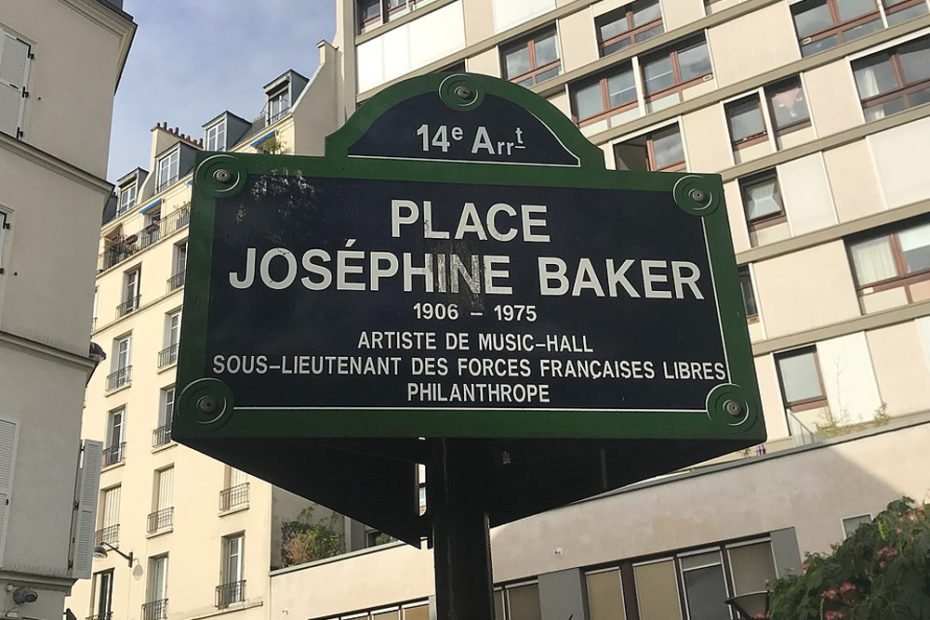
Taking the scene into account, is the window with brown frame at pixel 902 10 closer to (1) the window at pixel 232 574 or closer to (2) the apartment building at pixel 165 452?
(2) the apartment building at pixel 165 452

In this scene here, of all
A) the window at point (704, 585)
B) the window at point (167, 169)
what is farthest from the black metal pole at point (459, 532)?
the window at point (167, 169)

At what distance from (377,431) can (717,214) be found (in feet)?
4.15

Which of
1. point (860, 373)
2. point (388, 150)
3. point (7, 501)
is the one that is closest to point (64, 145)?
point (7, 501)

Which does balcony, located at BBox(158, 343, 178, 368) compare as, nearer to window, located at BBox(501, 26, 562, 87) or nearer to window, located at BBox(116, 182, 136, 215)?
window, located at BBox(116, 182, 136, 215)

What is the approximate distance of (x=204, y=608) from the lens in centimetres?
3167

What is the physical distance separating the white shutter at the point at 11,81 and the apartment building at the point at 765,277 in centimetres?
1389

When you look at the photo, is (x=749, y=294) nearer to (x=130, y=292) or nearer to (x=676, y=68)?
(x=676, y=68)

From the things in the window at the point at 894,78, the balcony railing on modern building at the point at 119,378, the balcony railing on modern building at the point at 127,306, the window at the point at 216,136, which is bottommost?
the balcony railing on modern building at the point at 119,378

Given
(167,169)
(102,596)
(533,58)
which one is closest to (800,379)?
(533,58)

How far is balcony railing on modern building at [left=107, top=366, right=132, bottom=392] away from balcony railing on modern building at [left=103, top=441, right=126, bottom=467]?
2.39m

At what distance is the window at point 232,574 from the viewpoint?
102ft

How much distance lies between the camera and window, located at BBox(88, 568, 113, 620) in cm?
3472

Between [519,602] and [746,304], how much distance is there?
1078 cm

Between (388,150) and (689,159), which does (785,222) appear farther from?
(388,150)
